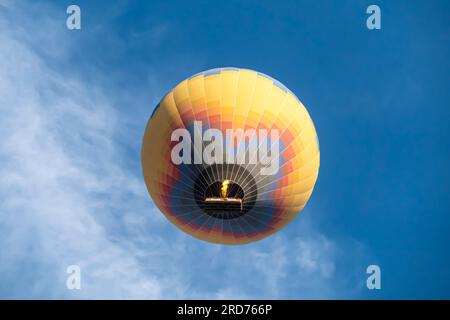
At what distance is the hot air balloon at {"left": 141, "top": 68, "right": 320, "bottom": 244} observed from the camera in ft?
60.3

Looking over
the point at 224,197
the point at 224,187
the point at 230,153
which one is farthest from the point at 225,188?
the point at 230,153

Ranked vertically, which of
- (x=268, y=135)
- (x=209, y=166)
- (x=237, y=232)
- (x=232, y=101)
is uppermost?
(x=232, y=101)

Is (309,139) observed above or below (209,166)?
above

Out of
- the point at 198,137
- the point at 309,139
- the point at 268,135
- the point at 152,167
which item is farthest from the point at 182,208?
the point at 309,139

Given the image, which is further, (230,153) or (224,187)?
(224,187)

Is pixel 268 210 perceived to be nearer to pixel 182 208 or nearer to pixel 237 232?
pixel 237 232

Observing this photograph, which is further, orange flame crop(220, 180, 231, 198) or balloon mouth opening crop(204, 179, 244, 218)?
orange flame crop(220, 180, 231, 198)

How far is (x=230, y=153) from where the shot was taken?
18.2m

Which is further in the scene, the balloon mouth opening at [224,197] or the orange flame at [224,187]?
the orange flame at [224,187]

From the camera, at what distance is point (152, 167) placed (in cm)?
2012

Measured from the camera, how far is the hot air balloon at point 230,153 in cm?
1839

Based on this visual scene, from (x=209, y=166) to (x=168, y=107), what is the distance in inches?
128

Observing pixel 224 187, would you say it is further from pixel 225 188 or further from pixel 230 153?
pixel 230 153

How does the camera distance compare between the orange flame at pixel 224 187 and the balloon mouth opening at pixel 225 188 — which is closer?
the balloon mouth opening at pixel 225 188
